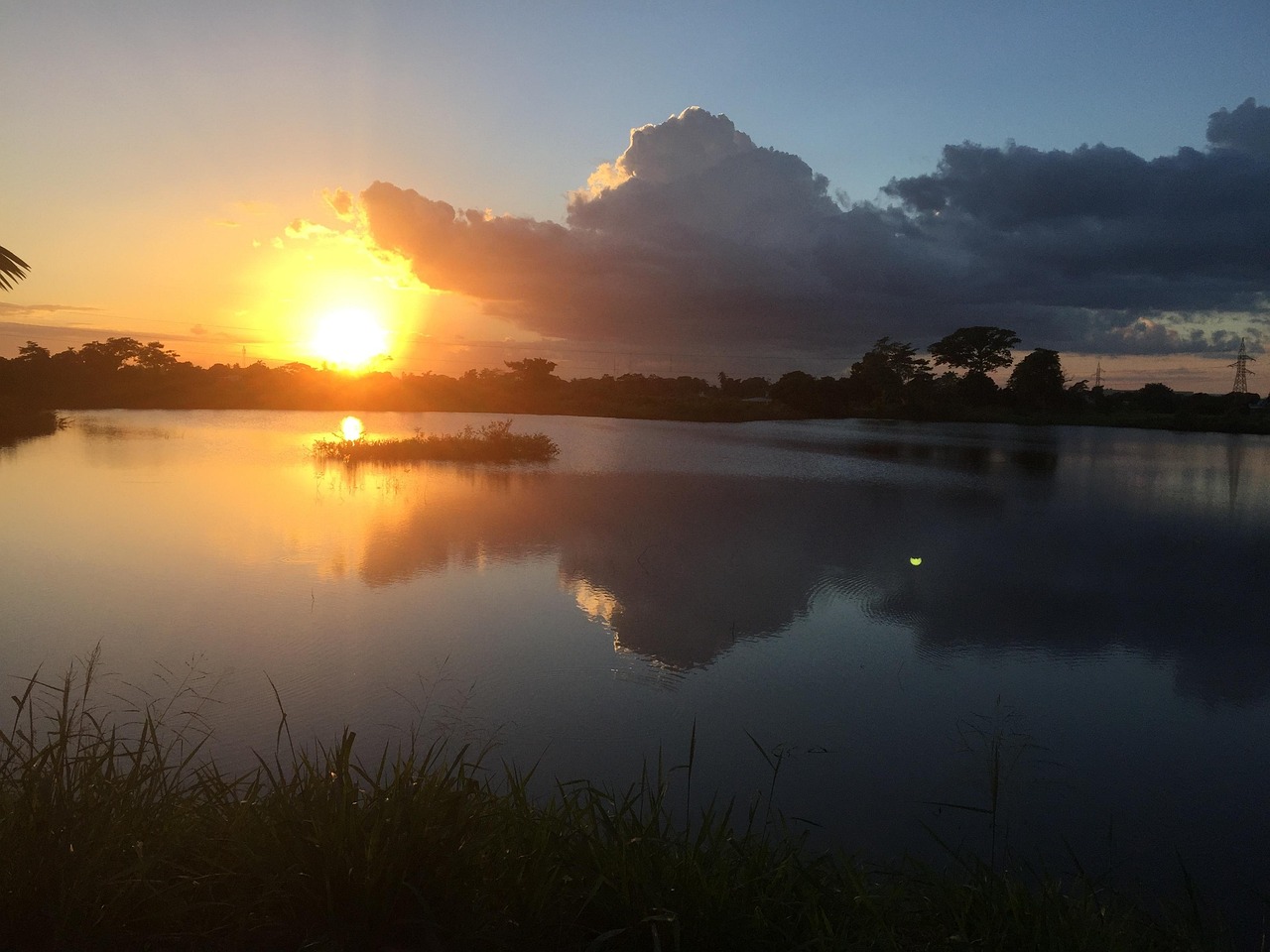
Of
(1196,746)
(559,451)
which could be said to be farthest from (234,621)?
A: (559,451)

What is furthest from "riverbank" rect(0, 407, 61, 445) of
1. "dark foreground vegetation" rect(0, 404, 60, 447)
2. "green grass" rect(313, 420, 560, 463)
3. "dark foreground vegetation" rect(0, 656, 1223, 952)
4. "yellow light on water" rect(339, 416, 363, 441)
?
"dark foreground vegetation" rect(0, 656, 1223, 952)

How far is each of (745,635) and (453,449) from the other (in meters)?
15.7

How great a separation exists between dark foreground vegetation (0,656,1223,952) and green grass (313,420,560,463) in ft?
59.3

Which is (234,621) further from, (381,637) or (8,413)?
(8,413)

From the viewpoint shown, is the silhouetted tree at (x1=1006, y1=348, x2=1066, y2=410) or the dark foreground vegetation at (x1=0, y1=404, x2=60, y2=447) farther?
the silhouetted tree at (x1=1006, y1=348, x2=1066, y2=410)

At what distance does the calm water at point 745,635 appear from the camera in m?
4.50

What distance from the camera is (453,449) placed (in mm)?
21484

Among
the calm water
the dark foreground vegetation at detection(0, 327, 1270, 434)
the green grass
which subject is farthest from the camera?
the dark foreground vegetation at detection(0, 327, 1270, 434)

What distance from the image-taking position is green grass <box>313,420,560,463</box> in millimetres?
20859

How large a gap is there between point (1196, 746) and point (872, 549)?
19.6 feet

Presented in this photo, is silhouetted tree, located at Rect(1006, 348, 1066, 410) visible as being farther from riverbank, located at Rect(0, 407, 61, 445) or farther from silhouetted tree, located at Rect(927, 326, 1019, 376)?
riverbank, located at Rect(0, 407, 61, 445)

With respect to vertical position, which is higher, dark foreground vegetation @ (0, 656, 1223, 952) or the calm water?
dark foreground vegetation @ (0, 656, 1223, 952)

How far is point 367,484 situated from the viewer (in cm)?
1574

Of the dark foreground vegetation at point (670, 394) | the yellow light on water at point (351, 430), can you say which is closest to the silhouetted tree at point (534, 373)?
the dark foreground vegetation at point (670, 394)
